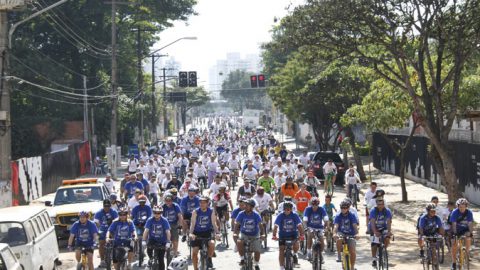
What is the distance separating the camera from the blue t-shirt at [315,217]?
17.2 meters

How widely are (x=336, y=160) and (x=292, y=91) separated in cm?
1931

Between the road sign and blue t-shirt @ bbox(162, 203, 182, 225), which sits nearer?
blue t-shirt @ bbox(162, 203, 182, 225)

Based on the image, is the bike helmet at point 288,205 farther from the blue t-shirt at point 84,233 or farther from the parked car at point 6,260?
the parked car at point 6,260

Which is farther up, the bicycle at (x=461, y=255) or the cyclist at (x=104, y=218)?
the cyclist at (x=104, y=218)

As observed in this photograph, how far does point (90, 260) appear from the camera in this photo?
1620 cm

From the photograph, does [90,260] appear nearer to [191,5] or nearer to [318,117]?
A: [318,117]

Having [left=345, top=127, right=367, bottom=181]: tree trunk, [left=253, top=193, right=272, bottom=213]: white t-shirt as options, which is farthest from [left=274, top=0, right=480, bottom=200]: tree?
[left=345, top=127, right=367, bottom=181]: tree trunk

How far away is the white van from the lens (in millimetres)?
14984

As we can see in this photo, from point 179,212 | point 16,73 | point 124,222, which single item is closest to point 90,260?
point 124,222

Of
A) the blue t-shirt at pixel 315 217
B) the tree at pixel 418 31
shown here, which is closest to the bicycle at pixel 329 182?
the tree at pixel 418 31

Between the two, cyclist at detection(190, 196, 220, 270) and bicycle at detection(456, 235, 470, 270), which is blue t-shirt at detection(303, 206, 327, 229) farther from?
bicycle at detection(456, 235, 470, 270)

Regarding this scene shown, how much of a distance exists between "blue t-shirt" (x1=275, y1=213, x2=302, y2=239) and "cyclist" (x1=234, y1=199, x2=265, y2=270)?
0.40m

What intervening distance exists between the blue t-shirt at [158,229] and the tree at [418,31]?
11.1 meters

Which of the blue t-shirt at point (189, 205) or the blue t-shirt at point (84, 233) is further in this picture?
the blue t-shirt at point (189, 205)
